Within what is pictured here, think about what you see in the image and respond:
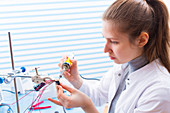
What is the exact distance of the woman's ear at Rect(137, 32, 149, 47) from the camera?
0.82 m

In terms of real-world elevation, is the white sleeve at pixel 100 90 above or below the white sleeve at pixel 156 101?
below

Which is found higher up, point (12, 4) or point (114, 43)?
point (12, 4)

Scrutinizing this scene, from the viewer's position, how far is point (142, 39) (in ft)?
2.73

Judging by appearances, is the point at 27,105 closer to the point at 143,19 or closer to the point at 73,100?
the point at 73,100

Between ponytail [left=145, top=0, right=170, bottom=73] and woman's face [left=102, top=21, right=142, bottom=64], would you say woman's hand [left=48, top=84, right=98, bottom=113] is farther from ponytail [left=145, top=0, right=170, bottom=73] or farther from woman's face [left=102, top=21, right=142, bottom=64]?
ponytail [left=145, top=0, right=170, bottom=73]

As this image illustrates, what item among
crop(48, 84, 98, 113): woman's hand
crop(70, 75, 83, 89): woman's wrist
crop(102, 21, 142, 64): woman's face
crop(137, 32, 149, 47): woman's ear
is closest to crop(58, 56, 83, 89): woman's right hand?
crop(70, 75, 83, 89): woman's wrist

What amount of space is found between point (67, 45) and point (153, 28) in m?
1.04

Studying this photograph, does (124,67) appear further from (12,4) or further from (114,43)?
(12,4)

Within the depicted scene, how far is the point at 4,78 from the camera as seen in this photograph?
1.05 m

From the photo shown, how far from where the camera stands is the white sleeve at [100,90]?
3.79ft

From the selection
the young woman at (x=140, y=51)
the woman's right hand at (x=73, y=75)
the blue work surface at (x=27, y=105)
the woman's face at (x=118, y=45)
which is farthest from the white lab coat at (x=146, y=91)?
the blue work surface at (x=27, y=105)

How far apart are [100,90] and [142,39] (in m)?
0.51

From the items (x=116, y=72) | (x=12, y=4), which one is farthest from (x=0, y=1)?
(x=116, y=72)

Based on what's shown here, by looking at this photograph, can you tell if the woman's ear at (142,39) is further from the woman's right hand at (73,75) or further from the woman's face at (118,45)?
the woman's right hand at (73,75)
